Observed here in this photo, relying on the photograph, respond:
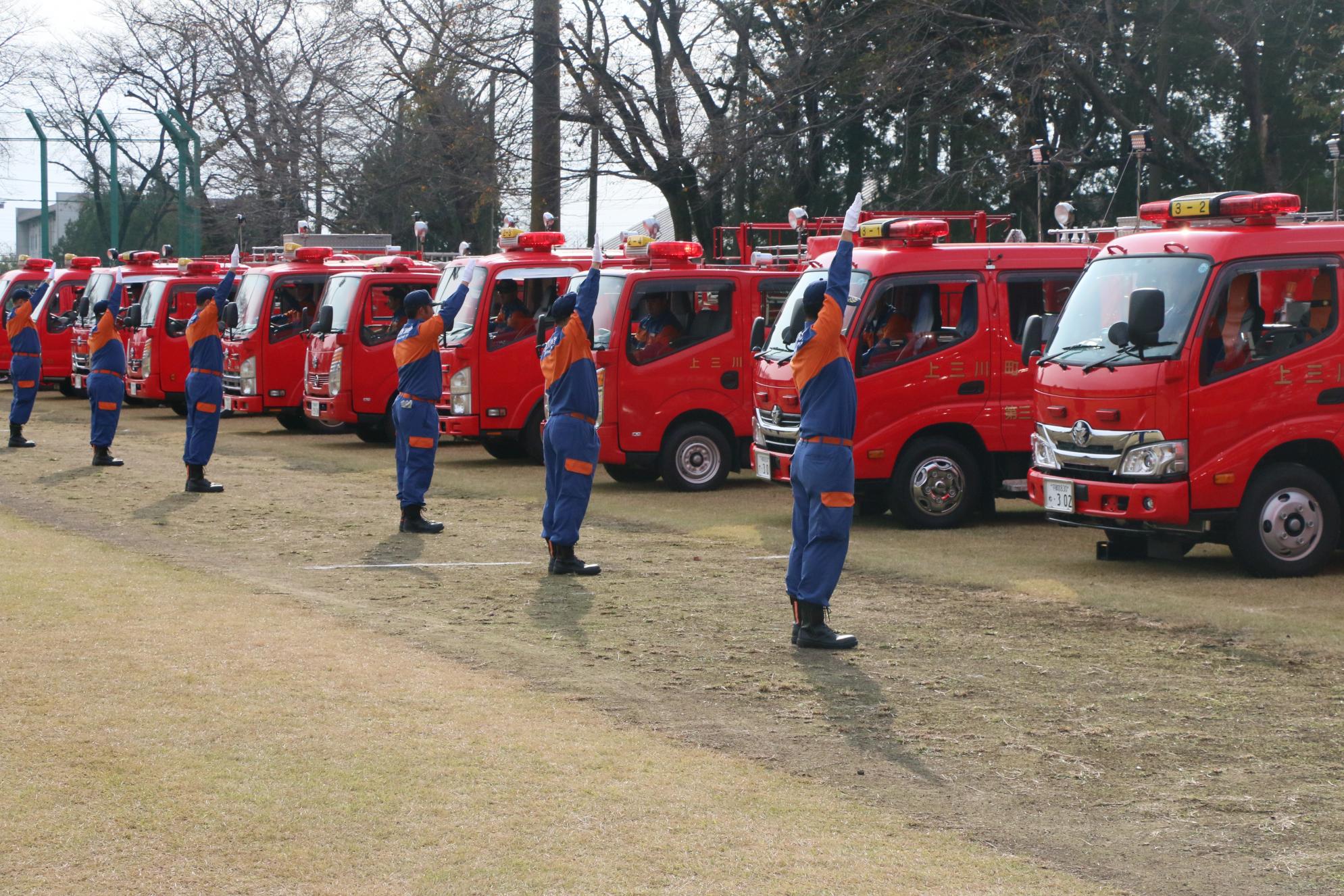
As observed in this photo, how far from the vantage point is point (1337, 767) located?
20.8 feet

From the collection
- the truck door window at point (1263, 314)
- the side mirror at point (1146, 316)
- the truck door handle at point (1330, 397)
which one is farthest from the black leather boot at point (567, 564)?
the truck door handle at point (1330, 397)

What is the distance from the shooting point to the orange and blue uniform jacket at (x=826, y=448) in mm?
8492

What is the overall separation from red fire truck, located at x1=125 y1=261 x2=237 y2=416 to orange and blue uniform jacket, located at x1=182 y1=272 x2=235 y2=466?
10042mm

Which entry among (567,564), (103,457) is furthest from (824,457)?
(103,457)

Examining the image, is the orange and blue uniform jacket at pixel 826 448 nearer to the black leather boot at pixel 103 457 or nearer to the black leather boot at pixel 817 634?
the black leather boot at pixel 817 634

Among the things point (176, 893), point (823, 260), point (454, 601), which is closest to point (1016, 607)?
point (454, 601)

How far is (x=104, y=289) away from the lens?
90.3ft

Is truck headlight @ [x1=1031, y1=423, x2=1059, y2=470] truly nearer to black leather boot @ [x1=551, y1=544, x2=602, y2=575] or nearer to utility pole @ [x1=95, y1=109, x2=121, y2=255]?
black leather boot @ [x1=551, y1=544, x2=602, y2=575]

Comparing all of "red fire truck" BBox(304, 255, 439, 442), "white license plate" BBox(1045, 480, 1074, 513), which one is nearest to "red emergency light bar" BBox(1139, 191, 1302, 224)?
"white license plate" BBox(1045, 480, 1074, 513)

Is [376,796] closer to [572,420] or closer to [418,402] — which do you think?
[572,420]

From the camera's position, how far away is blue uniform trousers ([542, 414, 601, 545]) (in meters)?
10.9

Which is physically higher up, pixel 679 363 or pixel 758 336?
pixel 758 336

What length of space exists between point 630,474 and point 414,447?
4571 mm

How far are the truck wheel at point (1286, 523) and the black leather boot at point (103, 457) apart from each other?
12.2 meters
